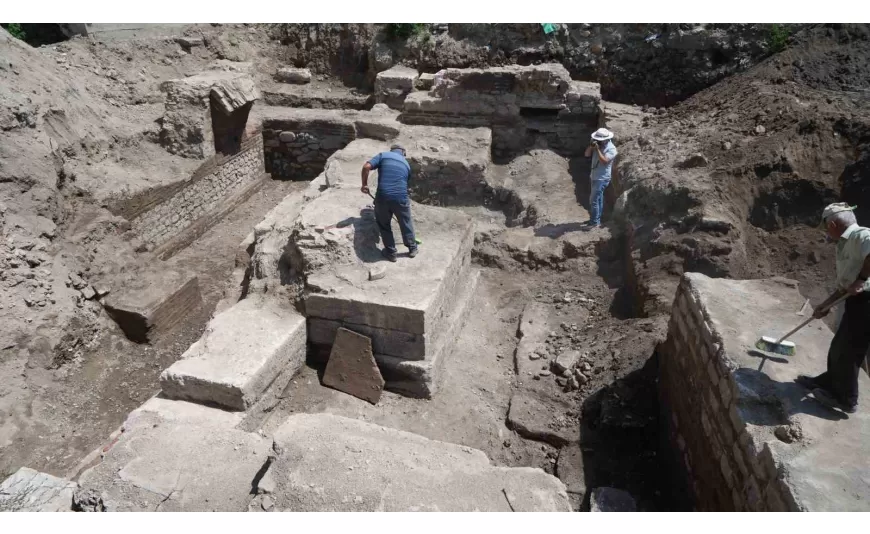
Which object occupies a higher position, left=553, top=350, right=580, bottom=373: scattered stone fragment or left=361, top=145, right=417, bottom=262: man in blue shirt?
left=361, top=145, right=417, bottom=262: man in blue shirt

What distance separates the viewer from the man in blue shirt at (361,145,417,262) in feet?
17.0

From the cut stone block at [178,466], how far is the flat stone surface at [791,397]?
307 centimetres

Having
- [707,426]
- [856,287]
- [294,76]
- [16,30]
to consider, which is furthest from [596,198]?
[16,30]

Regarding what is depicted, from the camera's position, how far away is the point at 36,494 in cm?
359

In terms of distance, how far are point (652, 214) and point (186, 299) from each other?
5497mm

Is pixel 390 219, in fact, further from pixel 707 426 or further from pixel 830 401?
pixel 830 401

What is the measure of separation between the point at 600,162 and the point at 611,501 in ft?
13.8

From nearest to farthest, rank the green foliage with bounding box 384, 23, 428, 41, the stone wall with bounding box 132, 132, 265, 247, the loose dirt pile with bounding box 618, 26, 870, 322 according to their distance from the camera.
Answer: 1. the loose dirt pile with bounding box 618, 26, 870, 322
2. the stone wall with bounding box 132, 132, 265, 247
3. the green foliage with bounding box 384, 23, 428, 41

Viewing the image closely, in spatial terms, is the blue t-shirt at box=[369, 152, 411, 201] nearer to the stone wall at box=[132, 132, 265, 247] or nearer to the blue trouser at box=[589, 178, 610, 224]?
the blue trouser at box=[589, 178, 610, 224]

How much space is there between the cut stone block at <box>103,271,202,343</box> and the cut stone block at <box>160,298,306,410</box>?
4.97 feet

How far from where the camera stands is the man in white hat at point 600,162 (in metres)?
6.83

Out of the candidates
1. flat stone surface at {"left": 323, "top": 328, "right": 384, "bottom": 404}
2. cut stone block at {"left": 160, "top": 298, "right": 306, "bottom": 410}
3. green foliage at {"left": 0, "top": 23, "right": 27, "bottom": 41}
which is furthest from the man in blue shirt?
green foliage at {"left": 0, "top": 23, "right": 27, "bottom": 41}

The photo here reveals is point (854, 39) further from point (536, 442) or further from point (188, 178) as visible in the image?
point (188, 178)

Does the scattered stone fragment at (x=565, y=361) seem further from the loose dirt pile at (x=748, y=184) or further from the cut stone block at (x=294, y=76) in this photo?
the cut stone block at (x=294, y=76)
